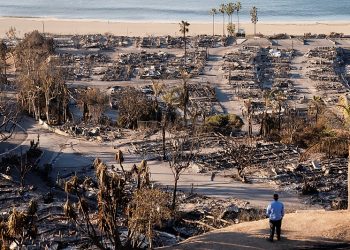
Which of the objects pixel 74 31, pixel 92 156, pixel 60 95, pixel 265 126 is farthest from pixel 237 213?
pixel 74 31

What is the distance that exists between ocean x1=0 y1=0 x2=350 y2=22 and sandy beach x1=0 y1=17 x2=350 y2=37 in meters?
7.42

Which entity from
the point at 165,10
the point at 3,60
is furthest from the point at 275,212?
the point at 165,10

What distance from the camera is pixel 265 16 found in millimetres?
108125

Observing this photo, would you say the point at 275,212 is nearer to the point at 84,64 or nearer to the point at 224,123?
the point at 224,123

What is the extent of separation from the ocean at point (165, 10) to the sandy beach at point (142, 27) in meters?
7.42

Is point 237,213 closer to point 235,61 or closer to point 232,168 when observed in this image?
point 232,168

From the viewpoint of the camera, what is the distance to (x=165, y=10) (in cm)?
11938

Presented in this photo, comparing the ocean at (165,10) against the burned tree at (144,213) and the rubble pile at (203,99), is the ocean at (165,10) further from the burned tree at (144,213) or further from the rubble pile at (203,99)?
the burned tree at (144,213)

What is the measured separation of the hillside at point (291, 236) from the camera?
17.7 meters

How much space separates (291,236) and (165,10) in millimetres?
104797

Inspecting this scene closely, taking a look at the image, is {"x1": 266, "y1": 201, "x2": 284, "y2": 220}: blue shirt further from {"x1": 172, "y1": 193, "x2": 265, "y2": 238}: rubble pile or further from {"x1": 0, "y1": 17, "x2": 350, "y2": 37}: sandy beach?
{"x1": 0, "y1": 17, "x2": 350, "y2": 37}: sandy beach

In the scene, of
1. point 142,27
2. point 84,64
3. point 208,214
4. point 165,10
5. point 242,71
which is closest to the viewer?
point 208,214

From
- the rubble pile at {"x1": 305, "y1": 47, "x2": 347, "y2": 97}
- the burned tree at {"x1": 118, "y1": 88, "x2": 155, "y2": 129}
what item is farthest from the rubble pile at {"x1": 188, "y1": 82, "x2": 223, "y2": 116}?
the rubble pile at {"x1": 305, "y1": 47, "x2": 347, "y2": 97}

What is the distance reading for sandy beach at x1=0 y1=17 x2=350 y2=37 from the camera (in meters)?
87.7
